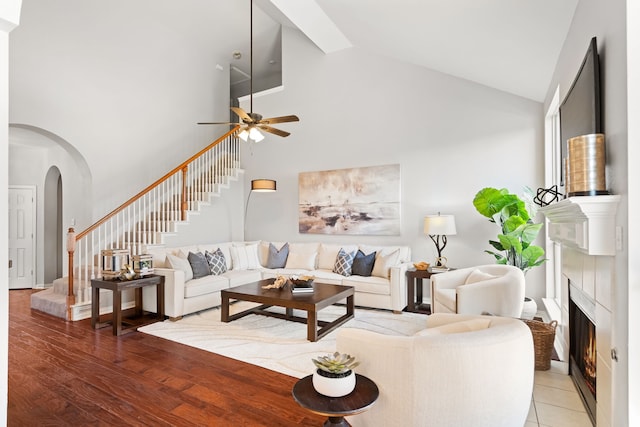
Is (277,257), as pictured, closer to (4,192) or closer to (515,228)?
(515,228)

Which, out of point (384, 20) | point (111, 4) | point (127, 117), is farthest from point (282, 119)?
point (111, 4)

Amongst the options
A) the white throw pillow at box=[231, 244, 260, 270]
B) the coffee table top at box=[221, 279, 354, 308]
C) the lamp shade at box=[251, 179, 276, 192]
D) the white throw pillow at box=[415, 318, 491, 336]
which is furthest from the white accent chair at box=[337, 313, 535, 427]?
the lamp shade at box=[251, 179, 276, 192]

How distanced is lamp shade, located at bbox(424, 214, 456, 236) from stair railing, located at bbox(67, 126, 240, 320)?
124 inches

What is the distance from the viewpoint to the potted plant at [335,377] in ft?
5.58

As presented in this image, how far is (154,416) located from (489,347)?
2167 mm

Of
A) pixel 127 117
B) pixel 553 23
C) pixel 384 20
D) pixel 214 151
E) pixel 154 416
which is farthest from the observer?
pixel 214 151

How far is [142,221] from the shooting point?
6.31m

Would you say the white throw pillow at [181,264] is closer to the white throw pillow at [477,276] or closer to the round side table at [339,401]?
the round side table at [339,401]

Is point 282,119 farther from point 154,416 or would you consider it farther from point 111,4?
point 111,4

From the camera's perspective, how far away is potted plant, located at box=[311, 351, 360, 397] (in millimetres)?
1700

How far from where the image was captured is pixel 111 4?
604 cm

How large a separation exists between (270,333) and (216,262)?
Answer: 1791 millimetres
